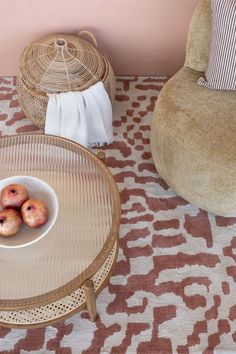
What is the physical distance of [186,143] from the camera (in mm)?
1551

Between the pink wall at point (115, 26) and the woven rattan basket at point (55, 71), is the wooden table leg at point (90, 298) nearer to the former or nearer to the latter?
the woven rattan basket at point (55, 71)

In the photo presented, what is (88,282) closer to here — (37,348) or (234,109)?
(37,348)

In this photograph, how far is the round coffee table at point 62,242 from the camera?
1239 millimetres

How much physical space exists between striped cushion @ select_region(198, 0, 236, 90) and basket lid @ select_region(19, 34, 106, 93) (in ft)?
1.56

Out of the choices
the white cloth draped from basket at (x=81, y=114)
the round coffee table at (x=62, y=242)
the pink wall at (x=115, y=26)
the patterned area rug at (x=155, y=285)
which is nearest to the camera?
the round coffee table at (x=62, y=242)

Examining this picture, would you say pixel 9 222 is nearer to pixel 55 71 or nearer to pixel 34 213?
pixel 34 213

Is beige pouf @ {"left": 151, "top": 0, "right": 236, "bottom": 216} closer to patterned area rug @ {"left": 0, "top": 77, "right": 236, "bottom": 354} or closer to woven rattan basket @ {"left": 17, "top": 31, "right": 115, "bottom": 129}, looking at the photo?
patterned area rug @ {"left": 0, "top": 77, "right": 236, "bottom": 354}

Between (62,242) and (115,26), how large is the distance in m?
1.10

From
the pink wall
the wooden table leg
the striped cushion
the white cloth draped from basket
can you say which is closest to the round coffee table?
the wooden table leg

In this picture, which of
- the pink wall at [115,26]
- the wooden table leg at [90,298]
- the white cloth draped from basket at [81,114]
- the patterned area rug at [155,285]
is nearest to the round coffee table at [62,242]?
the wooden table leg at [90,298]

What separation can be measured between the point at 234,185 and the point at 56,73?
0.82m

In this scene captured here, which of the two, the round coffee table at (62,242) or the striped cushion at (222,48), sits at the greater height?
the striped cushion at (222,48)

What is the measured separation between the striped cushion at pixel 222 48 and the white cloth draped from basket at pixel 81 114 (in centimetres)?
45

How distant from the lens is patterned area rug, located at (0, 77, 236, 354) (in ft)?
4.81
